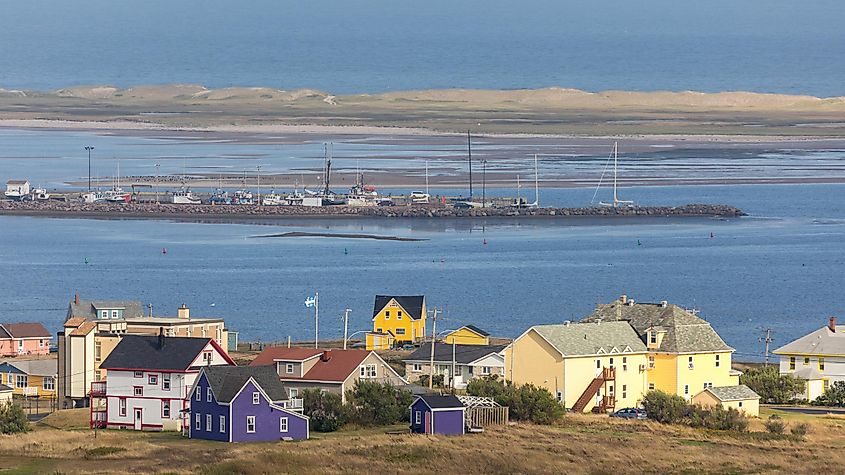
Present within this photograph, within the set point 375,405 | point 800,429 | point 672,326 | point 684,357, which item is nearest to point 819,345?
point 672,326

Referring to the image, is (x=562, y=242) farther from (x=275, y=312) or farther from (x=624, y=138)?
(x=624, y=138)

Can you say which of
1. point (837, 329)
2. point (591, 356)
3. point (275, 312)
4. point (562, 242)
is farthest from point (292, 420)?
point (562, 242)

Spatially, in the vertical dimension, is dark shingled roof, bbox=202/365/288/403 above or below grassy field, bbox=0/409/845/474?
above

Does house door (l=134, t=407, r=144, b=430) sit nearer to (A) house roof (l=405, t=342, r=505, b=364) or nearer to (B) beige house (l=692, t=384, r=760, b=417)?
(A) house roof (l=405, t=342, r=505, b=364)

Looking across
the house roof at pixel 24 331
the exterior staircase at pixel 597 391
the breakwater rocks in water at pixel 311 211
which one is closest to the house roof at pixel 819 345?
the exterior staircase at pixel 597 391

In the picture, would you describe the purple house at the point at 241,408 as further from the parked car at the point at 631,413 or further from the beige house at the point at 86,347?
the parked car at the point at 631,413

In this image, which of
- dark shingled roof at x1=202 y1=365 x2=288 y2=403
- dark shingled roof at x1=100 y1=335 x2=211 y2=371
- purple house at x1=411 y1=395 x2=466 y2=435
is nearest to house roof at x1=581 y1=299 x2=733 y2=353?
purple house at x1=411 y1=395 x2=466 y2=435
